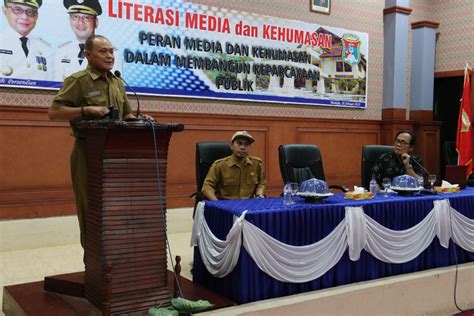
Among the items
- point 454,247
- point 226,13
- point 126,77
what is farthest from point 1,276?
point 226,13

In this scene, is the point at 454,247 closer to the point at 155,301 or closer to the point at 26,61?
the point at 155,301

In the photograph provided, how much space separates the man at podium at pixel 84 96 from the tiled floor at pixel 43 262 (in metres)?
0.98

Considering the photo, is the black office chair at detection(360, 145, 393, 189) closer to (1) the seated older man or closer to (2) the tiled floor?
(1) the seated older man

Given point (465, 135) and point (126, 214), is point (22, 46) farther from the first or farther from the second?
point (465, 135)

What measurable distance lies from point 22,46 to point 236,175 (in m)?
2.26

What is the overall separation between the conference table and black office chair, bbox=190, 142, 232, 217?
87 cm

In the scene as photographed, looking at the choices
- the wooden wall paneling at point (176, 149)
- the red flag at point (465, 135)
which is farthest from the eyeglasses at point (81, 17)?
the red flag at point (465, 135)

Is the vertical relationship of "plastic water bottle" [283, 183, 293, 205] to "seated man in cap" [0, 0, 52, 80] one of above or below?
below

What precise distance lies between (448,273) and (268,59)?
130 inches

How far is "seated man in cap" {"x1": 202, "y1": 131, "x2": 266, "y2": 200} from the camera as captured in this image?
331 centimetres

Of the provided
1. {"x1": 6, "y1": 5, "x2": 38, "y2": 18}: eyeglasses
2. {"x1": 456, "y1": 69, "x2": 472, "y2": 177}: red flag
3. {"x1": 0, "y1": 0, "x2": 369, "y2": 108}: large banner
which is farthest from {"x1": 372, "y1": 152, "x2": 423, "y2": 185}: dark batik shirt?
{"x1": 6, "y1": 5, "x2": 38, "y2": 18}: eyeglasses

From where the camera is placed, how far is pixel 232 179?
3.36 m

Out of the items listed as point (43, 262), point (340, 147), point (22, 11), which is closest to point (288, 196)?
point (43, 262)

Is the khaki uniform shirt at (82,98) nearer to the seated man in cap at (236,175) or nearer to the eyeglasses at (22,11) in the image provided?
the seated man in cap at (236,175)
